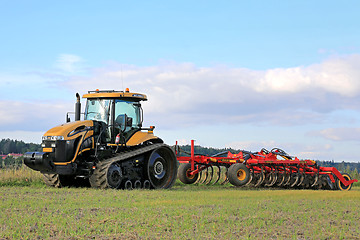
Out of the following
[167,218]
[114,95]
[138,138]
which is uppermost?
[114,95]

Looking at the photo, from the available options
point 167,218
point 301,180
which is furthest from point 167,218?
point 301,180

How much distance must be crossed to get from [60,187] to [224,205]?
694cm

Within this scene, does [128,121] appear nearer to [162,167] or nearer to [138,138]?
[138,138]

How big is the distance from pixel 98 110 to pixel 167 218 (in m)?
7.76

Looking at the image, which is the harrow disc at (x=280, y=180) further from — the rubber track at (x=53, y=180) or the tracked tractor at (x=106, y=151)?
the rubber track at (x=53, y=180)

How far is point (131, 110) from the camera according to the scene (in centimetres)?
1631

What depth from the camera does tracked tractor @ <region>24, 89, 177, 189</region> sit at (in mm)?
14781

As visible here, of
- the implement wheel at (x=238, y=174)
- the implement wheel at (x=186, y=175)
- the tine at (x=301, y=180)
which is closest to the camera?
the implement wheel at (x=238, y=174)

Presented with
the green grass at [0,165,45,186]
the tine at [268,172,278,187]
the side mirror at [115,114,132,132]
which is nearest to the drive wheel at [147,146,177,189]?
the side mirror at [115,114,132,132]

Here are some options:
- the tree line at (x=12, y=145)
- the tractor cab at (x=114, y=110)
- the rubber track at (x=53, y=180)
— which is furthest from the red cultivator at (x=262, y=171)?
the tree line at (x=12, y=145)

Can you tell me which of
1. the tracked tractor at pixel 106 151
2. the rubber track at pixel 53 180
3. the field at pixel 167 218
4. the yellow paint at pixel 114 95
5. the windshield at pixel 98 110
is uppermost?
the yellow paint at pixel 114 95

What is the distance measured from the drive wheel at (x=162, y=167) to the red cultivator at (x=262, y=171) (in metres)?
1.47

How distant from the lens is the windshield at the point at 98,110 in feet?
51.9

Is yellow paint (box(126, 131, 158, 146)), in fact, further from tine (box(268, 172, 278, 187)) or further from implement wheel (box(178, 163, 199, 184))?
tine (box(268, 172, 278, 187))
